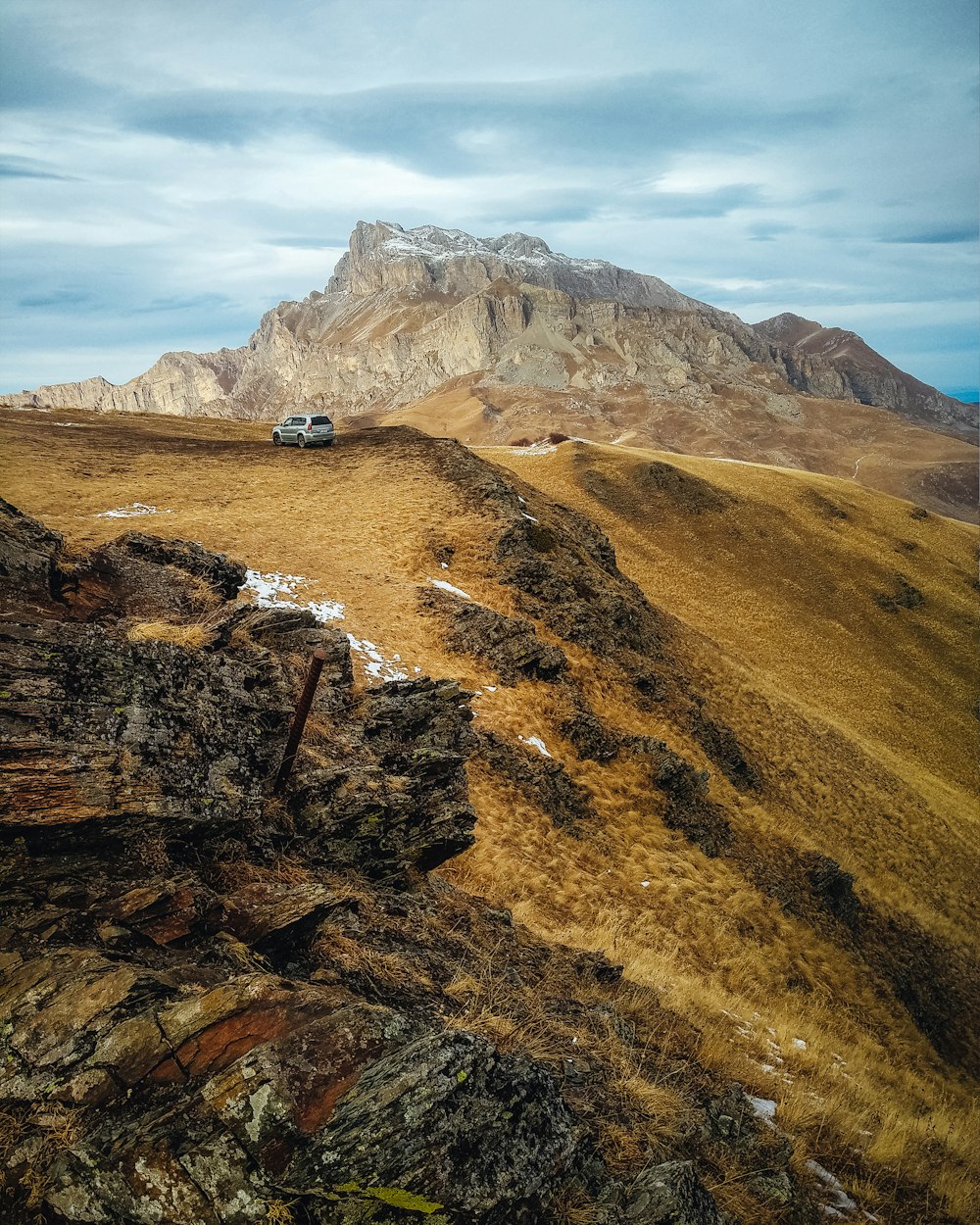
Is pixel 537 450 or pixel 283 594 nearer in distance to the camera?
pixel 283 594

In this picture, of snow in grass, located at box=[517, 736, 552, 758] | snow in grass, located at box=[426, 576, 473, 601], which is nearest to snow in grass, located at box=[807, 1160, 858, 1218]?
snow in grass, located at box=[517, 736, 552, 758]

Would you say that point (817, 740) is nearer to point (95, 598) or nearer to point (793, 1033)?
point (793, 1033)

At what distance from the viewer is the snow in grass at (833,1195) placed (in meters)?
6.95

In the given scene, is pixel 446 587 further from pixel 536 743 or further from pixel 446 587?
pixel 536 743

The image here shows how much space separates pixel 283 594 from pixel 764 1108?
52.5 ft

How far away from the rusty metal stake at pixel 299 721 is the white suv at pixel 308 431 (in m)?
30.6

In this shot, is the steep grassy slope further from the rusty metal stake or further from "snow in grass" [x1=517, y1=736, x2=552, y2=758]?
the rusty metal stake

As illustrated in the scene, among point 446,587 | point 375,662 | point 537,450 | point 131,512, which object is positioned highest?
point 537,450

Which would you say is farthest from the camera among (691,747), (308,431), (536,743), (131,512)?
(308,431)

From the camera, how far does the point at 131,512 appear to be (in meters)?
22.9

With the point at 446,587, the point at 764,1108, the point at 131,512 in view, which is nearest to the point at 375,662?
the point at 446,587

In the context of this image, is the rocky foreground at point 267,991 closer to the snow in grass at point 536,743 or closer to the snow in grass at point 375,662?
the snow in grass at point 375,662

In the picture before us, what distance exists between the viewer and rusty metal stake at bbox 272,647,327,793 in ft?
27.5

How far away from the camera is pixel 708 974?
12.8 metres
